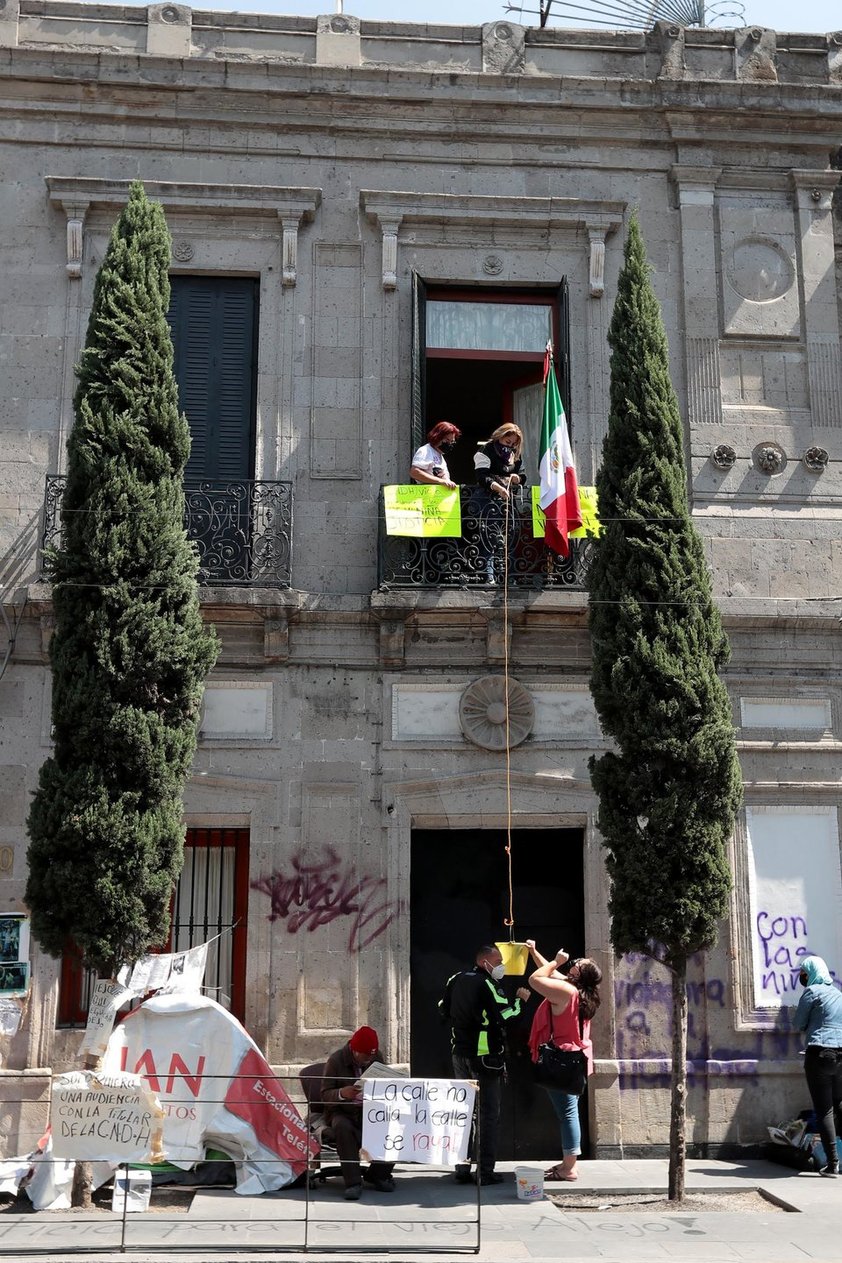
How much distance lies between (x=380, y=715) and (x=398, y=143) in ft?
18.3

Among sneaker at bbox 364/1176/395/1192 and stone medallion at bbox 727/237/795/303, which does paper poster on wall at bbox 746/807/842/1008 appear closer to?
sneaker at bbox 364/1176/395/1192

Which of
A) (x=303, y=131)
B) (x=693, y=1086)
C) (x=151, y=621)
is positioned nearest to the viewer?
(x=151, y=621)

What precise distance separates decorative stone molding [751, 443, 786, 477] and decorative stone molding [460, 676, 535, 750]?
312 cm

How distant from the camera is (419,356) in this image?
42.3 ft

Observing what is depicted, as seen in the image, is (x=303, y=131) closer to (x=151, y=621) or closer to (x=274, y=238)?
(x=274, y=238)

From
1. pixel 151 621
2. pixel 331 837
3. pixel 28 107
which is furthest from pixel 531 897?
pixel 28 107

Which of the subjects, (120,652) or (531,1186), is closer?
(531,1186)

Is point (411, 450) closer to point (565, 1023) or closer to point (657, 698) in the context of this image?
point (657, 698)

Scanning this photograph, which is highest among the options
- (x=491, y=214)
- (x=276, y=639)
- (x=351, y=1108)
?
(x=491, y=214)

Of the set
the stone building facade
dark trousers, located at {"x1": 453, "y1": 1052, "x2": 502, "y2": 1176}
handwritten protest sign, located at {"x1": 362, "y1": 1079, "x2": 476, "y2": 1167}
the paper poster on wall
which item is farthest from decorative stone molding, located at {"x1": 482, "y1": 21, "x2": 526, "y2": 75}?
handwritten protest sign, located at {"x1": 362, "y1": 1079, "x2": 476, "y2": 1167}

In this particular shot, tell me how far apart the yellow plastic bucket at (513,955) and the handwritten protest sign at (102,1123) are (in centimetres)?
295

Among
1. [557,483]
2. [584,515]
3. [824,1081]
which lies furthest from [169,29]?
[824,1081]

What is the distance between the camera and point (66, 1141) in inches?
347

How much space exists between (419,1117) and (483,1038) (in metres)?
1.44
